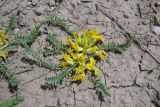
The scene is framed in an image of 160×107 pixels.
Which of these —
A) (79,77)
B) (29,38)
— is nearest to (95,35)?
(79,77)

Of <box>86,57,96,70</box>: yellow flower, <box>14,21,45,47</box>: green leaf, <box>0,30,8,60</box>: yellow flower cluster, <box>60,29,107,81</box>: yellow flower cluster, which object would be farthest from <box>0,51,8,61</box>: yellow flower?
<box>86,57,96,70</box>: yellow flower

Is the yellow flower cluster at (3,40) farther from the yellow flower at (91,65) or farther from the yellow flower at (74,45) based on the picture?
the yellow flower at (91,65)

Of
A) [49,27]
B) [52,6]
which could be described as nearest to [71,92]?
[49,27]

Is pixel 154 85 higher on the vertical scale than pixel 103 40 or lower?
lower

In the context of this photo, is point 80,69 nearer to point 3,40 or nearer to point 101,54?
point 101,54

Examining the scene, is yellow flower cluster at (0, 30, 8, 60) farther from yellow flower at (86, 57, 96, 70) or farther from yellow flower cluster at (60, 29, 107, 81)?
yellow flower at (86, 57, 96, 70)

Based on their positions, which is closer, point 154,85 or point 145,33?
point 154,85

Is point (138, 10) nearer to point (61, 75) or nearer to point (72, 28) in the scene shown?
point (72, 28)
